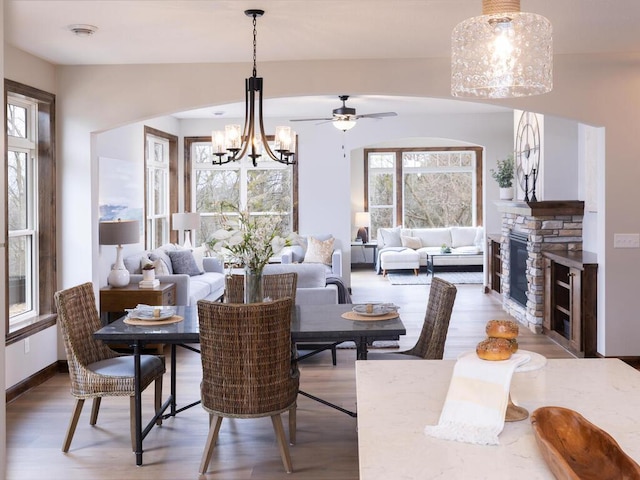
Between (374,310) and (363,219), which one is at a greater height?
(363,219)

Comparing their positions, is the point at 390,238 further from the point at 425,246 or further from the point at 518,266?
the point at 518,266

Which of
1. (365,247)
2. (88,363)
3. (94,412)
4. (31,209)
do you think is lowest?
(94,412)

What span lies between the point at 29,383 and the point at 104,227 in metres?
1.49

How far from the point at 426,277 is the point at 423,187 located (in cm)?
235

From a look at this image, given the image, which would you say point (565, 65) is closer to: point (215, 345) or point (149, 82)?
point (149, 82)

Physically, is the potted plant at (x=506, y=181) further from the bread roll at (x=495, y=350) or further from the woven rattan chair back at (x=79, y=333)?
the bread roll at (x=495, y=350)

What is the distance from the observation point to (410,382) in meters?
2.07

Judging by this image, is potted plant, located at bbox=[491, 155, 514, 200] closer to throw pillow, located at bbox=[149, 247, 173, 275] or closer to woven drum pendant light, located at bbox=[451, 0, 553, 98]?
throw pillow, located at bbox=[149, 247, 173, 275]

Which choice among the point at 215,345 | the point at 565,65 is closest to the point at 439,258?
the point at 565,65

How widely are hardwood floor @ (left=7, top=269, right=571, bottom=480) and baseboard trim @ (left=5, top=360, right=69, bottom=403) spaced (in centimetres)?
5

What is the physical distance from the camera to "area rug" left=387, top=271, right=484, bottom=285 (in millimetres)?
11562

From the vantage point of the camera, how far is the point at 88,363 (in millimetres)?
4074

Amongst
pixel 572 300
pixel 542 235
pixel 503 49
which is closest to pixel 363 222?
pixel 542 235

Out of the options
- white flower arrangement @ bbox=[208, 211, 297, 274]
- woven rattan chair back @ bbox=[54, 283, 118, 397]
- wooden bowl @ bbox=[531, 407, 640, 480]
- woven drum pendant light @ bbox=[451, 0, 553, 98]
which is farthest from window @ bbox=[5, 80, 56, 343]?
wooden bowl @ bbox=[531, 407, 640, 480]
